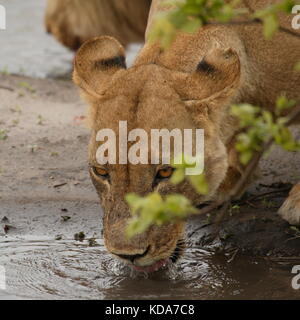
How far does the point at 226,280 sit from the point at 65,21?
489 cm

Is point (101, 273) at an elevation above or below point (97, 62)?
below

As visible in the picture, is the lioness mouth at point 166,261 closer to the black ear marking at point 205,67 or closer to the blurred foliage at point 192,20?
the black ear marking at point 205,67

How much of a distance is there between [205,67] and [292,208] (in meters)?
1.15

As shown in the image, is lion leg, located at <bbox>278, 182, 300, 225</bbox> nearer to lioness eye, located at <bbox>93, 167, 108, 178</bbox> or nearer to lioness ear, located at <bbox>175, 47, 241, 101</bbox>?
lioness ear, located at <bbox>175, 47, 241, 101</bbox>

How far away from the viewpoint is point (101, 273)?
16.7 feet

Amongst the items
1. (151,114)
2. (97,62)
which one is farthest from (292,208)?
(97,62)

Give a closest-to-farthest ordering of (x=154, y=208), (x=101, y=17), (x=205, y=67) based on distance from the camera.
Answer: (x=154, y=208), (x=205, y=67), (x=101, y=17)

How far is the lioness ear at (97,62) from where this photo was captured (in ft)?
16.4

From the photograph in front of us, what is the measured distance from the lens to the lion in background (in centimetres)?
911

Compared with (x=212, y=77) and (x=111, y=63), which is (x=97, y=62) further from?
(x=212, y=77)

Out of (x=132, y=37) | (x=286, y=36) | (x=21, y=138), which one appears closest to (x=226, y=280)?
(x=286, y=36)

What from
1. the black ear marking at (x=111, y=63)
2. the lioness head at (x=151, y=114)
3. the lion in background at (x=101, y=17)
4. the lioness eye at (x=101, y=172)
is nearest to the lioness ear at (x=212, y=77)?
the lioness head at (x=151, y=114)

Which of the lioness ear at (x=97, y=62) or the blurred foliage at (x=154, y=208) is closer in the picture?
the blurred foliage at (x=154, y=208)

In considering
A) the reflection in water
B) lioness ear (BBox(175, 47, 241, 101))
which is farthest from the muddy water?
lioness ear (BBox(175, 47, 241, 101))
